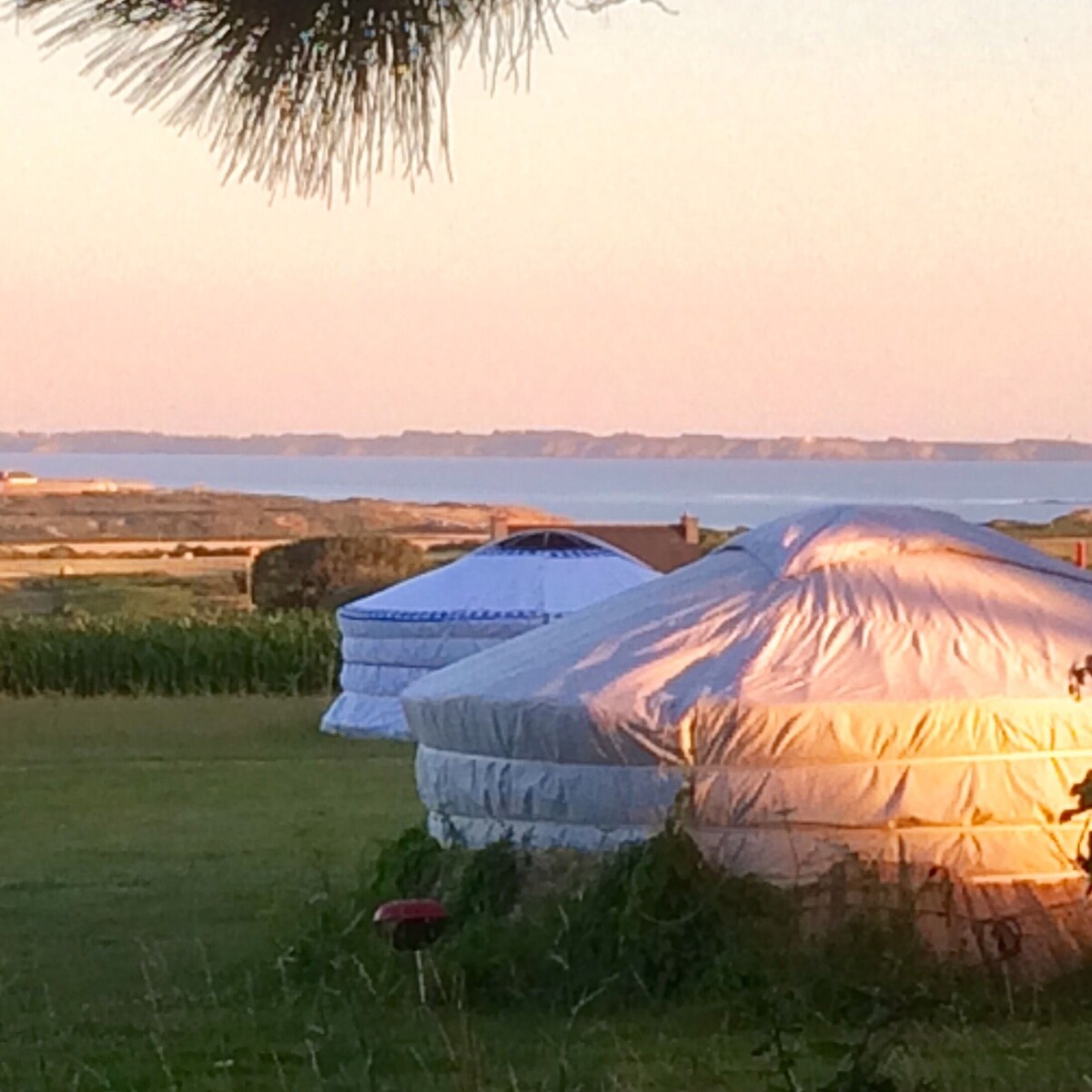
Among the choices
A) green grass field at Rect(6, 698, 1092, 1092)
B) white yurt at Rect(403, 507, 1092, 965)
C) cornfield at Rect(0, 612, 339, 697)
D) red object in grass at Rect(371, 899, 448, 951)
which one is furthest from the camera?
cornfield at Rect(0, 612, 339, 697)

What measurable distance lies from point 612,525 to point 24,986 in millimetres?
15968

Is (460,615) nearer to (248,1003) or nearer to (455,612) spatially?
(455,612)

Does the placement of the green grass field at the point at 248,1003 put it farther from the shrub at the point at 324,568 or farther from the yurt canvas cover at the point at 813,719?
the shrub at the point at 324,568

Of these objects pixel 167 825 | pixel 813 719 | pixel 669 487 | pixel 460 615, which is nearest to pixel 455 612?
pixel 460 615

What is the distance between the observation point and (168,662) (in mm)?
19188

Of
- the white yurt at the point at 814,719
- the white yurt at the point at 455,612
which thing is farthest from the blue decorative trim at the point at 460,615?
the white yurt at the point at 814,719

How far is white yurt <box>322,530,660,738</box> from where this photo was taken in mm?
15180

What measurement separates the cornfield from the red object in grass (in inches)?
552

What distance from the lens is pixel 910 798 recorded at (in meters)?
5.66

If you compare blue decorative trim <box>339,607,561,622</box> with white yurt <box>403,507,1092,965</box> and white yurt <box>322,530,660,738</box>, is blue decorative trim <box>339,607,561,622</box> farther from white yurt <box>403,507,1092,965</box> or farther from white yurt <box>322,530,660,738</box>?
white yurt <box>403,507,1092,965</box>

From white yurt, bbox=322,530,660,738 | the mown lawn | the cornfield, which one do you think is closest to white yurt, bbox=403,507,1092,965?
the mown lawn

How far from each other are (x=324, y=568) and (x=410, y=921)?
66.8 ft

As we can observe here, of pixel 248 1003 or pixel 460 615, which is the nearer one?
pixel 248 1003

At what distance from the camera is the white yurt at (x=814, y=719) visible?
5660mm
